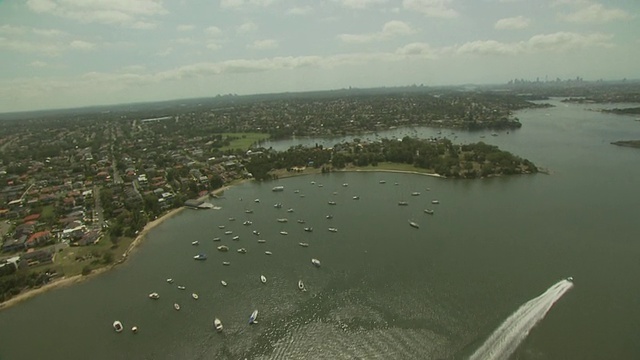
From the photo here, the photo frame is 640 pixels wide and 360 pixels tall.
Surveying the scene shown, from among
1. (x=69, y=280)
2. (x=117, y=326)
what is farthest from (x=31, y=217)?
(x=117, y=326)

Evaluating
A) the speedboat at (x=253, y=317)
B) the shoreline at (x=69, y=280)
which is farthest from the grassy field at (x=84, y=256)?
the speedboat at (x=253, y=317)

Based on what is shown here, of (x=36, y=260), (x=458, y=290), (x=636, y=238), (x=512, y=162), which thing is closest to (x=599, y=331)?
(x=458, y=290)

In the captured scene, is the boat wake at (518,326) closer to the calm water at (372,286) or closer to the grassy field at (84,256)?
the calm water at (372,286)

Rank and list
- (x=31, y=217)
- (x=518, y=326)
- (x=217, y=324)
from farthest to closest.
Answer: (x=31, y=217) < (x=217, y=324) < (x=518, y=326)

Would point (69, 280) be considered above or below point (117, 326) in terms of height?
above

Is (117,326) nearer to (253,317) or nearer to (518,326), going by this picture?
(253,317)

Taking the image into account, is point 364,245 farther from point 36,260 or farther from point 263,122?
point 263,122
